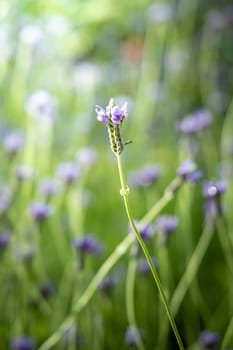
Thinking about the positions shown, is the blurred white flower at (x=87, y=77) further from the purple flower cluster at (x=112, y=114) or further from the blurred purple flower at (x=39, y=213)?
the purple flower cluster at (x=112, y=114)

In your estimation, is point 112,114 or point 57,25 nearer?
point 112,114

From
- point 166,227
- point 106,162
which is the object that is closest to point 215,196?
point 166,227

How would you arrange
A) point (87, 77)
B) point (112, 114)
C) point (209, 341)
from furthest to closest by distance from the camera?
point (87, 77), point (209, 341), point (112, 114)

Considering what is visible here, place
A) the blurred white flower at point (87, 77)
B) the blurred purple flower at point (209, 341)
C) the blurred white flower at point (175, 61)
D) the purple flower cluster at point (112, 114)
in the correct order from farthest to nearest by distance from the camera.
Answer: the blurred white flower at point (175, 61), the blurred white flower at point (87, 77), the blurred purple flower at point (209, 341), the purple flower cluster at point (112, 114)

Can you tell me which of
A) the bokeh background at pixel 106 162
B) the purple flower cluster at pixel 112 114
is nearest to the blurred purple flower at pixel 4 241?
the bokeh background at pixel 106 162

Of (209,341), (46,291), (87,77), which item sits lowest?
(209,341)

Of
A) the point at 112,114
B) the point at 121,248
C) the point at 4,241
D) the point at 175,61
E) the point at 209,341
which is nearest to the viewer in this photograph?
the point at 112,114

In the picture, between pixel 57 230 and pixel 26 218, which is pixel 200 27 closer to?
pixel 57 230

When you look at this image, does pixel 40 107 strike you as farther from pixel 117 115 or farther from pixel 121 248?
pixel 117 115

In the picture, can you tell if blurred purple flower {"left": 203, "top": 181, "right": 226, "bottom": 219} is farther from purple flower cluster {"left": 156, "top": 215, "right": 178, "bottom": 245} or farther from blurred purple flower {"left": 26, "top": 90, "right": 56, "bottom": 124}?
blurred purple flower {"left": 26, "top": 90, "right": 56, "bottom": 124}
